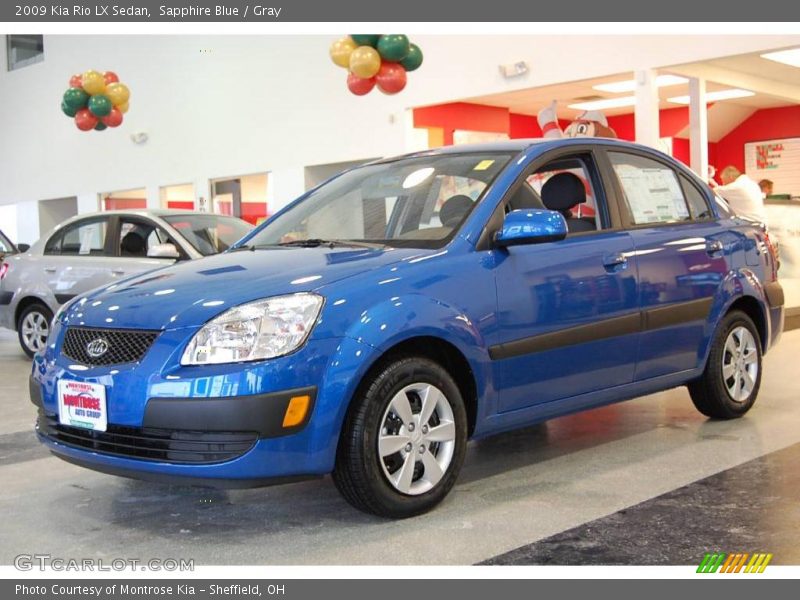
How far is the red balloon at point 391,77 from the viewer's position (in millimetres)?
11023

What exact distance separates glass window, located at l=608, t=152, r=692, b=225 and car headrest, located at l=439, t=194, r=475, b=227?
3.05 feet

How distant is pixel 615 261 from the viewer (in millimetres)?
4035

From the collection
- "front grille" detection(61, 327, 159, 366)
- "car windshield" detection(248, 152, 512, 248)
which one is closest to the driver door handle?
"car windshield" detection(248, 152, 512, 248)

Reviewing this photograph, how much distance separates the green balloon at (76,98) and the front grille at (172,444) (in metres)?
12.6

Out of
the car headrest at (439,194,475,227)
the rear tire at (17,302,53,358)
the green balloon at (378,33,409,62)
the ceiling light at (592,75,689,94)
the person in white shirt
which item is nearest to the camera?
the car headrest at (439,194,475,227)

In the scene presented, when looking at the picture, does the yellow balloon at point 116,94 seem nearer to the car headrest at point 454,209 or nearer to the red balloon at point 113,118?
the red balloon at point 113,118

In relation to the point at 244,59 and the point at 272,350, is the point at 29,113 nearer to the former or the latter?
the point at 244,59

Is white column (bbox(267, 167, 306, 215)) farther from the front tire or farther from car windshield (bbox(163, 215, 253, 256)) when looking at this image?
the front tire

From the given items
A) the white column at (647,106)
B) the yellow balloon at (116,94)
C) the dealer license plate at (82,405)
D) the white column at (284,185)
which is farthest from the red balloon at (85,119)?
the dealer license plate at (82,405)

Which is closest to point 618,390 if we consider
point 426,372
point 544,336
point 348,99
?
point 544,336

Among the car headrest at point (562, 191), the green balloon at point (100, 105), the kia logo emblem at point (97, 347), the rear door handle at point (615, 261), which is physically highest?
the green balloon at point (100, 105)

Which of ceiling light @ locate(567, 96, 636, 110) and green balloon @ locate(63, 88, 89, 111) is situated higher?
green balloon @ locate(63, 88, 89, 111)

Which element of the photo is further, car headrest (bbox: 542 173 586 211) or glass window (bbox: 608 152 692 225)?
glass window (bbox: 608 152 692 225)

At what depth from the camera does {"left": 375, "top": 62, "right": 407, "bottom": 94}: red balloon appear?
11.0 meters
